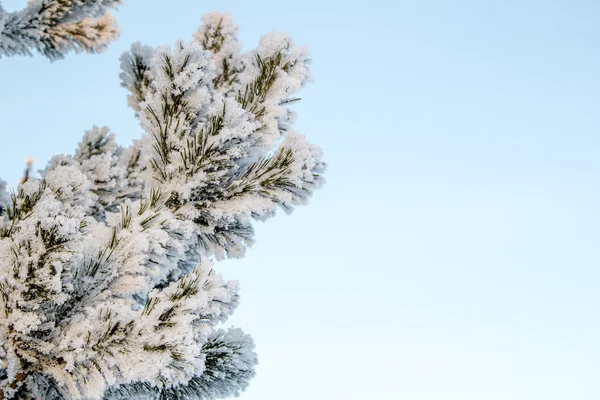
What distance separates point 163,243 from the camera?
4.82ft

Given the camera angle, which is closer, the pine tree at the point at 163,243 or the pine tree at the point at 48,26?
the pine tree at the point at 163,243

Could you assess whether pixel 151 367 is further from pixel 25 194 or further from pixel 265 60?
pixel 265 60

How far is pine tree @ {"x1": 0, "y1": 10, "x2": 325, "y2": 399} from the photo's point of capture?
130cm

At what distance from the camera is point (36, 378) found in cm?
144

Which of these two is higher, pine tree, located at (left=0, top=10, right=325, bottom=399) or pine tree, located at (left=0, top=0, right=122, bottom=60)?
pine tree, located at (left=0, top=0, right=122, bottom=60)

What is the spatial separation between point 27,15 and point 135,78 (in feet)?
4.08

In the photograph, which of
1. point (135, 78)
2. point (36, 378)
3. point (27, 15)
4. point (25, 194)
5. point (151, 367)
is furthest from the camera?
point (27, 15)

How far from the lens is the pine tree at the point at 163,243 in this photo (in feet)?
4.25

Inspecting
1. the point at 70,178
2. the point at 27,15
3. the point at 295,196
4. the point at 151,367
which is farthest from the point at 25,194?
the point at 27,15

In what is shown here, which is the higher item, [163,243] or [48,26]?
[48,26]

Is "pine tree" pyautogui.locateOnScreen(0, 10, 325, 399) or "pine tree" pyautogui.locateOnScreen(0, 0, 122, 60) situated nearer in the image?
"pine tree" pyautogui.locateOnScreen(0, 10, 325, 399)

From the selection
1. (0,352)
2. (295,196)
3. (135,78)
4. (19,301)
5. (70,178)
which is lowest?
(0,352)

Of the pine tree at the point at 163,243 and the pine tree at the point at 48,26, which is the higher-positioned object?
the pine tree at the point at 48,26

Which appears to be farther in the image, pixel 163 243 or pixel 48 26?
pixel 48 26
